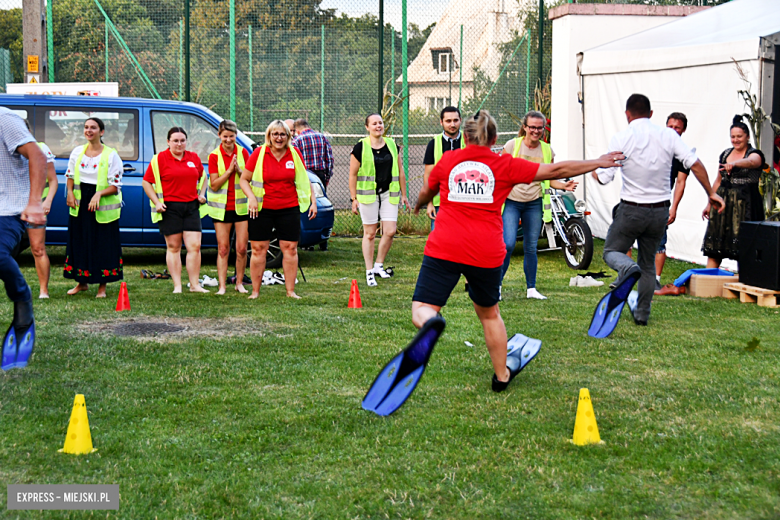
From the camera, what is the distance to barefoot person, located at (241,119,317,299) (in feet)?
27.2

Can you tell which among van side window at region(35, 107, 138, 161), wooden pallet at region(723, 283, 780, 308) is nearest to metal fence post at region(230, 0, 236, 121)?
van side window at region(35, 107, 138, 161)

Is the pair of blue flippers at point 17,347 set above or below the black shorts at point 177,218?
below

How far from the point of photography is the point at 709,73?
35.2 ft

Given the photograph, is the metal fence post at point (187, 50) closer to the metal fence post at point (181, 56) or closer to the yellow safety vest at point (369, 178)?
the metal fence post at point (181, 56)

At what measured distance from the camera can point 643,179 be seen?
6938 mm

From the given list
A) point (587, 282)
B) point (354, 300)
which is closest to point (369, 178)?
point (354, 300)

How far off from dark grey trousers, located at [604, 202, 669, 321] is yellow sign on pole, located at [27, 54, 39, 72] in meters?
9.52

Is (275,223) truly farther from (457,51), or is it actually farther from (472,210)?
(457,51)

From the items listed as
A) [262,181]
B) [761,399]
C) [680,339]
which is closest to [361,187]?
[262,181]

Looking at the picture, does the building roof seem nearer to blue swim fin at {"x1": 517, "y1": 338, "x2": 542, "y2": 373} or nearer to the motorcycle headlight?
the motorcycle headlight

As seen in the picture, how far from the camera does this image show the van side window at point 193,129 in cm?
1047

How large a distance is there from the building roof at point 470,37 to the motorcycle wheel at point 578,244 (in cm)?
497

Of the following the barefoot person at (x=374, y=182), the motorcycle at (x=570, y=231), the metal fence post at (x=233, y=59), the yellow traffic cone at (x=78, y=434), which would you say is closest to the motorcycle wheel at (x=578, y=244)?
the motorcycle at (x=570, y=231)

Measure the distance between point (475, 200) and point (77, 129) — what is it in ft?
23.8
